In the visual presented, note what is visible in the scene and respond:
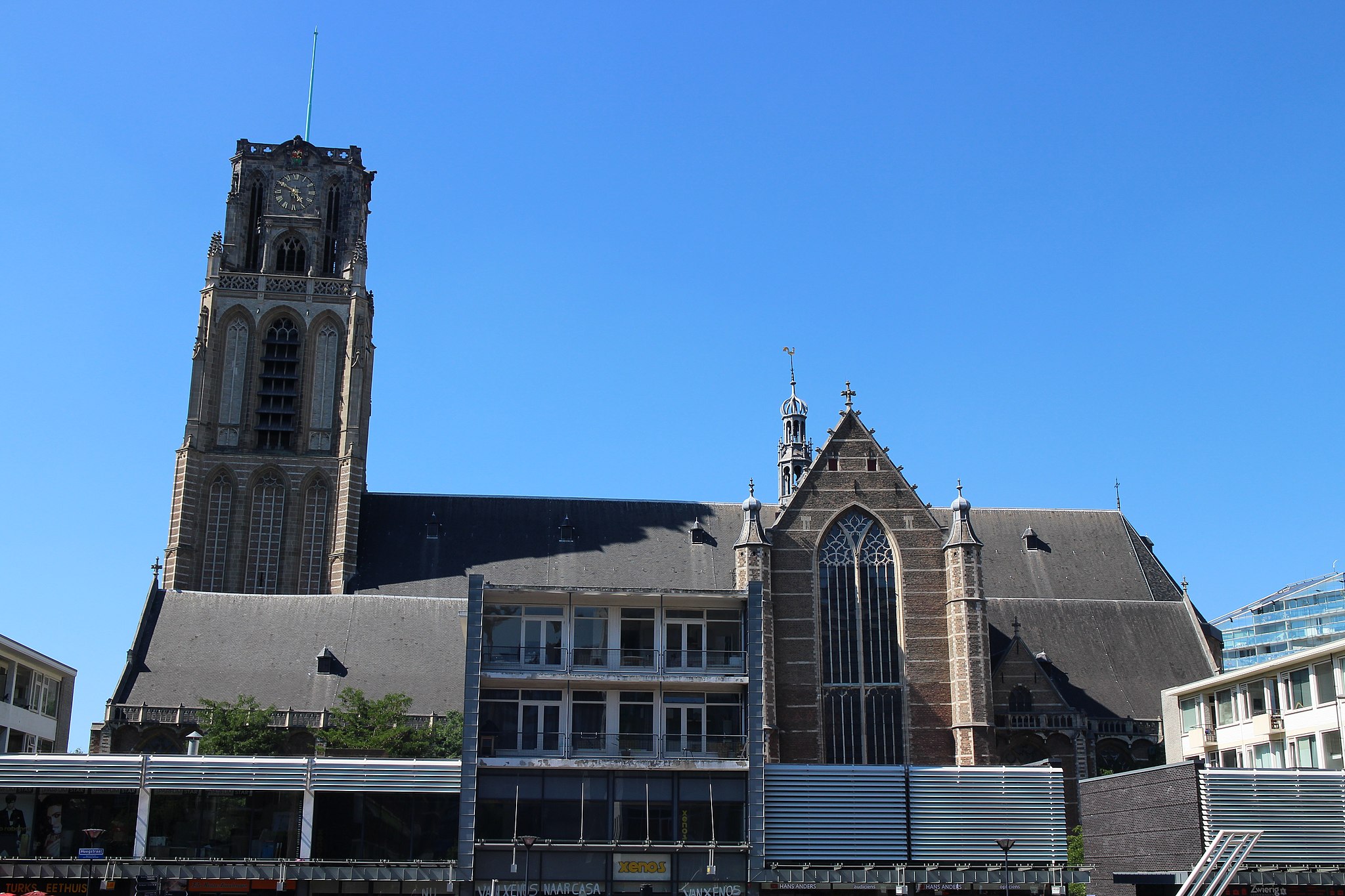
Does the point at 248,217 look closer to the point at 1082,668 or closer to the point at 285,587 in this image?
the point at 285,587

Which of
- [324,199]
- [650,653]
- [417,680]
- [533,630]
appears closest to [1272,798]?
[650,653]

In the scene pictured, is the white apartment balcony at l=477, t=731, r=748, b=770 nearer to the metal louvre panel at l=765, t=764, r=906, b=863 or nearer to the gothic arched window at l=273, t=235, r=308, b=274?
the metal louvre panel at l=765, t=764, r=906, b=863

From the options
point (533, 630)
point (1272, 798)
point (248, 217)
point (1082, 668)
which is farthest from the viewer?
point (248, 217)

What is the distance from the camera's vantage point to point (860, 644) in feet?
159

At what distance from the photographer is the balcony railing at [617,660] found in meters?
36.0

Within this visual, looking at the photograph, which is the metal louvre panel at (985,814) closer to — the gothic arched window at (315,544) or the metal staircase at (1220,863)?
the metal staircase at (1220,863)

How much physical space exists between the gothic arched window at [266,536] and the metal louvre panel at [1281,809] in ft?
116

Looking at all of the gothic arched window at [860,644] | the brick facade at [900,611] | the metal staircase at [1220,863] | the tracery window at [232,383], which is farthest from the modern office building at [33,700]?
the metal staircase at [1220,863]

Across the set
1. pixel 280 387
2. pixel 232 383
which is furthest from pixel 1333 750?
pixel 232 383

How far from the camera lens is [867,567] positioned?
161 feet

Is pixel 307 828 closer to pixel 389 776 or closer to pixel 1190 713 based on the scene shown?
pixel 389 776

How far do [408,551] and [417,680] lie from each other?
25.3ft

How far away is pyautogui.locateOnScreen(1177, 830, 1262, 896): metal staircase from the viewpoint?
32.1m

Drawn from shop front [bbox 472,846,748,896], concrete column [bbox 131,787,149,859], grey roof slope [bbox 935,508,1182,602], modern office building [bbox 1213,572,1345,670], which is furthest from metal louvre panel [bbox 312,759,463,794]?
modern office building [bbox 1213,572,1345,670]
